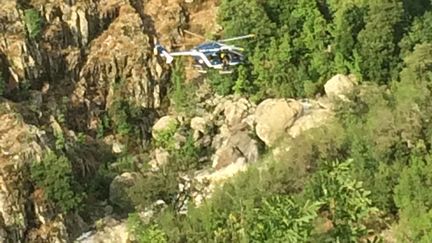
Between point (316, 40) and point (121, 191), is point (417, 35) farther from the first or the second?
point (121, 191)

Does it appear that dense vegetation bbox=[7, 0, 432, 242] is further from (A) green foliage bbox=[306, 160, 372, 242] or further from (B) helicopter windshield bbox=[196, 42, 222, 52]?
(B) helicopter windshield bbox=[196, 42, 222, 52]

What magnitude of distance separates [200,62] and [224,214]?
733 cm

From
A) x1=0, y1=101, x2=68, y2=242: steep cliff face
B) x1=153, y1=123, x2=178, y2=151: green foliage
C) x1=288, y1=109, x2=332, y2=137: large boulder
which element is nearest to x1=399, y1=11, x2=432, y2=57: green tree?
x1=288, y1=109, x2=332, y2=137: large boulder

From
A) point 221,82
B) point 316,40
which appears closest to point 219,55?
point 221,82

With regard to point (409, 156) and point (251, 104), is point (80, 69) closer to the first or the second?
point (251, 104)

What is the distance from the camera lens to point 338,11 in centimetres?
3344

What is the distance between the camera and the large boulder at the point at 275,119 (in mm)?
31312

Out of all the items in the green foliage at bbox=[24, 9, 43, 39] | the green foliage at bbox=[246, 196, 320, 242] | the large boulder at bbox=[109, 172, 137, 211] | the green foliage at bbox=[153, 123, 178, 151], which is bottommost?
the large boulder at bbox=[109, 172, 137, 211]

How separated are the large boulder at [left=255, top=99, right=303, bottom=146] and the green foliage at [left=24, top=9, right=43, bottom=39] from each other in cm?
783

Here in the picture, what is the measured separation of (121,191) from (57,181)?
220cm

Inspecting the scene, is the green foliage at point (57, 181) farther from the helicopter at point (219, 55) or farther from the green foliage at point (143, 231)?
the helicopter at point (219, 55)

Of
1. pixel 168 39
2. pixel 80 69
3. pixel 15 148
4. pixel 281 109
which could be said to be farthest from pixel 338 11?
pixel 15 148

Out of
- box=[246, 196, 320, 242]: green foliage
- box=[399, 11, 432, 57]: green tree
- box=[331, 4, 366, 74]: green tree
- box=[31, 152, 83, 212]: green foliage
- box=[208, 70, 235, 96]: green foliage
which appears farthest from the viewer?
box=[208, 70, 235, 96]: green foliage

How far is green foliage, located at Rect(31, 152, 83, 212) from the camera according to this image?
95.7ft
